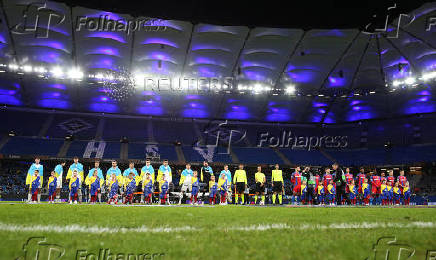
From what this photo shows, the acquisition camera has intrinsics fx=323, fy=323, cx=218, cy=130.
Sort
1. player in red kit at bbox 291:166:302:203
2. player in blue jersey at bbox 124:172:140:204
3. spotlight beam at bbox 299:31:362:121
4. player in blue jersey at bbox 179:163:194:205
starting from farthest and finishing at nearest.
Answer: spotlight beam at bbox 299:31:362:121 < player in red kit at bbox 291:166:302:203 < player in blue jersey at bbox 179:163:194:205 < player in blue jersey at bbox 124:172:140:204

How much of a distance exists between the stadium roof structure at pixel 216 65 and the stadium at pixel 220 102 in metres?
0.15

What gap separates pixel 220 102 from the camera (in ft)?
131

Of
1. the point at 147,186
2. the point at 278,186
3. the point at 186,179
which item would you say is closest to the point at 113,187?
the point at 147,186

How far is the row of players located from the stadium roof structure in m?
13.9

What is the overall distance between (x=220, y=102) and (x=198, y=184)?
74.8 feet

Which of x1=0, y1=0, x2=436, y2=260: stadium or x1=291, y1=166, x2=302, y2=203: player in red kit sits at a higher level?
x1=0, y1=0, x2=436, y2=260: stadium

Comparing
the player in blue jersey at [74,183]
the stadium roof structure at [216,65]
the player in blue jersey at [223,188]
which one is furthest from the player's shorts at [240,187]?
the stadium roof structure at [216,65]

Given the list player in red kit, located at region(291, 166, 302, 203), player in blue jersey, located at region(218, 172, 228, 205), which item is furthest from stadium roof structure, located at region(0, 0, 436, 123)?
player in blue jersey, located at region(218, 172, 228, 205)

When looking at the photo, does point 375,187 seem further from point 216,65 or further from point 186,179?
point 216,65

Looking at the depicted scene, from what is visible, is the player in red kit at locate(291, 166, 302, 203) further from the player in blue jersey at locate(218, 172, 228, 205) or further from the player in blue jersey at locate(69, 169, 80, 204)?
the player in blue jersey at locate(69, 169, 80, 204)

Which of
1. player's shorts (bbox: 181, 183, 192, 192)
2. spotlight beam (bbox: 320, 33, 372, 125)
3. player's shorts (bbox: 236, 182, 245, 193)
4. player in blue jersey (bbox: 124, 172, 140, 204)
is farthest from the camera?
spotlight beam (bbox: 320, 33, 372, 125)

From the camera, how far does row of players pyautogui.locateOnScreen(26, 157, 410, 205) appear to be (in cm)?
1619

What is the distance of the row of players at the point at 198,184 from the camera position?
53.1 ft

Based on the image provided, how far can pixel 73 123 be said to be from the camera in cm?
3978
